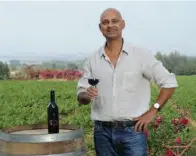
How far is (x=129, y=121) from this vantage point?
4004mm

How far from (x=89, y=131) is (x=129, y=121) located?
19.4 ft

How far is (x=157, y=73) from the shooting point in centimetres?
395

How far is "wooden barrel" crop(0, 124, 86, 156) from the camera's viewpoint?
3.57m

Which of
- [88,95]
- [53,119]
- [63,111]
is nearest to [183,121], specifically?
[88,95]

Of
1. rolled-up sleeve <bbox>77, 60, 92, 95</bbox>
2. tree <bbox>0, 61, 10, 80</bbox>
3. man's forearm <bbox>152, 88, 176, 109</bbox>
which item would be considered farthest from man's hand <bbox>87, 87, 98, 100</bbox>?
tree <bbox>0, 61, 10, 80</bbox>

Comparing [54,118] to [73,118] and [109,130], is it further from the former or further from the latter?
[73,118]

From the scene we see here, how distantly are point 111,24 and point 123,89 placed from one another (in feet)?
1.63

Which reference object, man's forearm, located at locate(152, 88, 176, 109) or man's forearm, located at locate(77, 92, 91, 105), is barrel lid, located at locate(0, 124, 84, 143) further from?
man's forearm, located at locate(152, 88, 176, 109)

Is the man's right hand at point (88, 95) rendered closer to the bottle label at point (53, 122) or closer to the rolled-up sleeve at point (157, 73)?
the bottle label at point (53, 122)

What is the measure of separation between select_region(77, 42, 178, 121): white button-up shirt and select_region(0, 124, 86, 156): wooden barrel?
1.22ft

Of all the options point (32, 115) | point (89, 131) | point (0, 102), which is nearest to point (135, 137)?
point (89, 131)

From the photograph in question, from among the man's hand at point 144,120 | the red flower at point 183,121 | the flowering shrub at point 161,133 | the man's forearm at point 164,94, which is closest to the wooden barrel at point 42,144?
the man's hand at point 144,120

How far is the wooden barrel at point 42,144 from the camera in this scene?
11.7ft

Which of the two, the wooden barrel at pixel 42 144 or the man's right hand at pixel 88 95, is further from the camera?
the man's right hand at pixel 88 95
